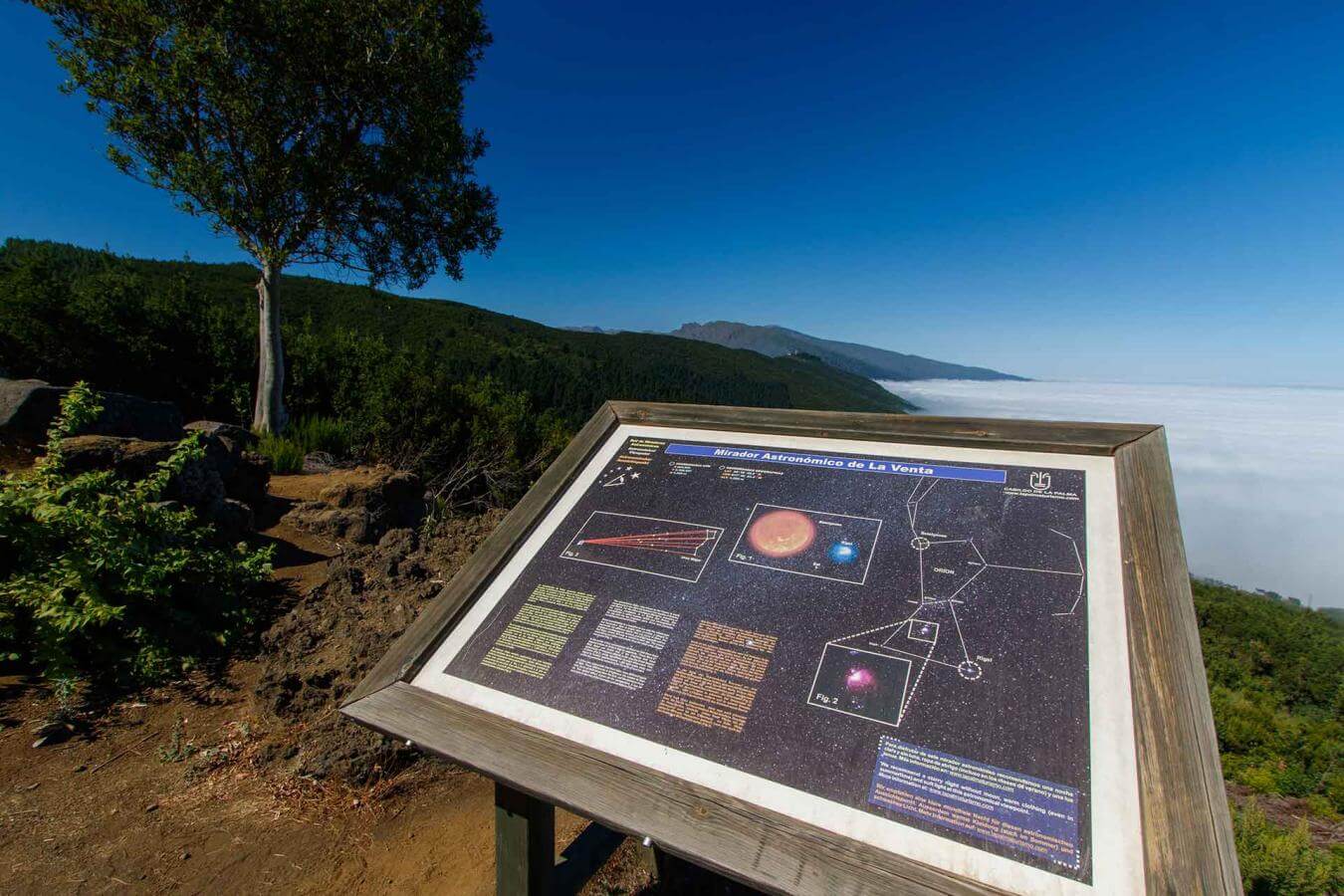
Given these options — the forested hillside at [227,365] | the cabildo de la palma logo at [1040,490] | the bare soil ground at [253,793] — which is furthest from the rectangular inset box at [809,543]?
the forested hillside at [227,365]

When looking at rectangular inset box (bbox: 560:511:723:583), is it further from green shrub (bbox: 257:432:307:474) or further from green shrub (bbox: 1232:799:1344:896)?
green shrub (bbox: 257:432:307:474)

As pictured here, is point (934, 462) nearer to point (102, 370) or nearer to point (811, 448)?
point (811, 448)

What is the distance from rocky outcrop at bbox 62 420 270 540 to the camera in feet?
13.6

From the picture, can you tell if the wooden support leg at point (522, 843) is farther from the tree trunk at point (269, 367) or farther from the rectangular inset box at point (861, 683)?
the tree trunk at point (269, 367)

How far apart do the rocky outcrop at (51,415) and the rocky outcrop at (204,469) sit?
362 millimetres

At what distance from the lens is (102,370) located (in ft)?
29.1

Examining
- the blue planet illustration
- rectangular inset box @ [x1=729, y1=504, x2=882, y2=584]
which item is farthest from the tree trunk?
the blue planet illustration

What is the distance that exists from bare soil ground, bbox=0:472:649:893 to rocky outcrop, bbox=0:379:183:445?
2.47m

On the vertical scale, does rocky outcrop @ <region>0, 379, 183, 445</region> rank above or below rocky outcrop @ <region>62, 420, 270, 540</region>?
above

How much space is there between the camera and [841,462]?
1940 millimetres

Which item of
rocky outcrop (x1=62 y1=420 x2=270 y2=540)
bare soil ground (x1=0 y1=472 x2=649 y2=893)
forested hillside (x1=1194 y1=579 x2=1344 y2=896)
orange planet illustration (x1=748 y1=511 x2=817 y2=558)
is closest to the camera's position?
orange planet illustration (x1=748 y1=511 x2=817 y2=558)

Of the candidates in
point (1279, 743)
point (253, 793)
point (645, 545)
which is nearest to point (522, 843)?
point (645, 545)

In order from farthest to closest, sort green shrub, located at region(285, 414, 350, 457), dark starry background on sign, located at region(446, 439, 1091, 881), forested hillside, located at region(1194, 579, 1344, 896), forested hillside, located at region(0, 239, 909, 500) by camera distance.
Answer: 1. green shrub, located at region(285, 414, 350, 457)
2. forested hillside, located at region(0, 239, 909, 500)
3. forested hillside, located at region(1194, 579, 1344, 896)
4. dark starry background on sign, located at region(446, 439, 1091, 881)

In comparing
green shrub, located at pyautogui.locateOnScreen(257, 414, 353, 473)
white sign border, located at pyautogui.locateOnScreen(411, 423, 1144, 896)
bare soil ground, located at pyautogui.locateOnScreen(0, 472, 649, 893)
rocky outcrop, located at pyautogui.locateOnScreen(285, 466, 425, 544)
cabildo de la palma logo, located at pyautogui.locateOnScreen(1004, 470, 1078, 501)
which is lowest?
bare soil ground, located at pyautogui.locateOnScreen(0, 472, 649, 893)
